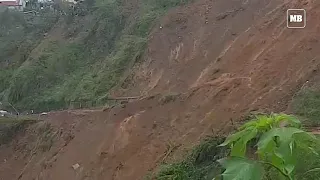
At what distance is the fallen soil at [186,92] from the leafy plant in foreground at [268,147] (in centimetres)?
1086

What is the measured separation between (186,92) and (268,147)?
18022 mm

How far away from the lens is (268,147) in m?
1.54

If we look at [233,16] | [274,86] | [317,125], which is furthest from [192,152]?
[233,16]

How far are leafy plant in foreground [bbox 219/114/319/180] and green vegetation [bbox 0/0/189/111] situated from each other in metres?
26.9

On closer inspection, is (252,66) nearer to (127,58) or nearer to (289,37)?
(289,37)

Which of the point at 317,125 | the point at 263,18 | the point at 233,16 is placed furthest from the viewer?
the point at 233,16

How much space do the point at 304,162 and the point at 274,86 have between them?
13.9m

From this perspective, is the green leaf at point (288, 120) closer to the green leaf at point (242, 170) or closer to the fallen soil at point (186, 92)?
the green leaf at point (242, 170)

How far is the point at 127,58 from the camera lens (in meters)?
31.5

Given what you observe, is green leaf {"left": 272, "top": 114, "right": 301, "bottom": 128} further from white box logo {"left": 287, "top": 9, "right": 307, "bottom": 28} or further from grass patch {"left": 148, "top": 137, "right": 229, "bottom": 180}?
white box logo {"left": 287, "top": 9, "right": 307, "bottom": 28}

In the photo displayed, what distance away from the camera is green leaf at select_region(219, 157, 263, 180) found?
1.47m

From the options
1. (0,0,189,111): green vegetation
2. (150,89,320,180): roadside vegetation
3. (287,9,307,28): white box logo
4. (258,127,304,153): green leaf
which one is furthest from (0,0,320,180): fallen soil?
(258,127,304,153): green leaf

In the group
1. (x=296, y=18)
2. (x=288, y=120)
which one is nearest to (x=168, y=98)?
(x=296, y=18)

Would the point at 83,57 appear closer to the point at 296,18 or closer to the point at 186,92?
the point at 186,92
